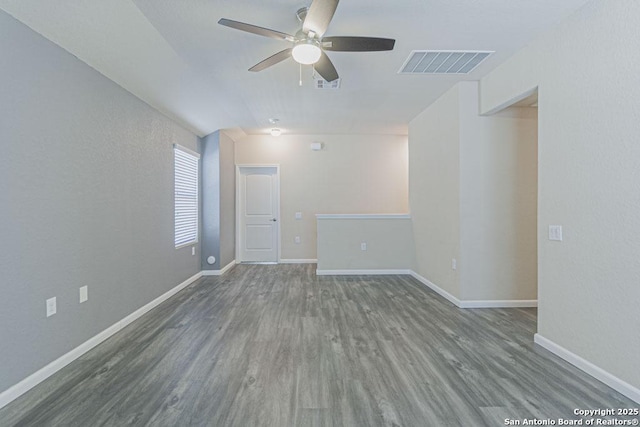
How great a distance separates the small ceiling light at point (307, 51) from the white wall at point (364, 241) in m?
3.19

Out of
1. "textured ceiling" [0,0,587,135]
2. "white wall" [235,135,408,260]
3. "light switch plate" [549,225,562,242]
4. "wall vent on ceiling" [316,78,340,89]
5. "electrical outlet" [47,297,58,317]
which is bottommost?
"electrical outlet" [47,297,58,317]

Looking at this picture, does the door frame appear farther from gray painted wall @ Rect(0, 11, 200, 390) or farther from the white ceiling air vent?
the white ceiling air vent

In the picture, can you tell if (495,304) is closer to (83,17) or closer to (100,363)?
(100,363)

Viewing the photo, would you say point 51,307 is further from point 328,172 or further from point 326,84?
point 328,172

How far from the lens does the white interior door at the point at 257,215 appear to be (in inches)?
244

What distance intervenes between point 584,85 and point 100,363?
411 centimetres

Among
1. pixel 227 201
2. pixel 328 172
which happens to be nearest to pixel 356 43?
pixel 328 172

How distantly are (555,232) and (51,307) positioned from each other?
385cm

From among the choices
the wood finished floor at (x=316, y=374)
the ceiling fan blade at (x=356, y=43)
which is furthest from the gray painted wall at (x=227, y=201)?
the ceiling fan blade at (x=356, y=43)

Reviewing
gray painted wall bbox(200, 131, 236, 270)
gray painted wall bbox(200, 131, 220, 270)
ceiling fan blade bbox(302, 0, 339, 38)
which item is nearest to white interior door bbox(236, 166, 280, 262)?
gray painted wall bbox(200, 131, 236, 270)

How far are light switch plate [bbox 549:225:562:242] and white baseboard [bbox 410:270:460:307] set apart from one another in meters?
1.38

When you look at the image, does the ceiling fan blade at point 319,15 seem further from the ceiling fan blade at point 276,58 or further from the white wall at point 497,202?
the white wall at point 497,202

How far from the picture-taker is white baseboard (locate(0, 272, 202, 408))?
1781 millimetres

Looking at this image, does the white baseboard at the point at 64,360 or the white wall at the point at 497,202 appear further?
the white wall at the point at 497,202
